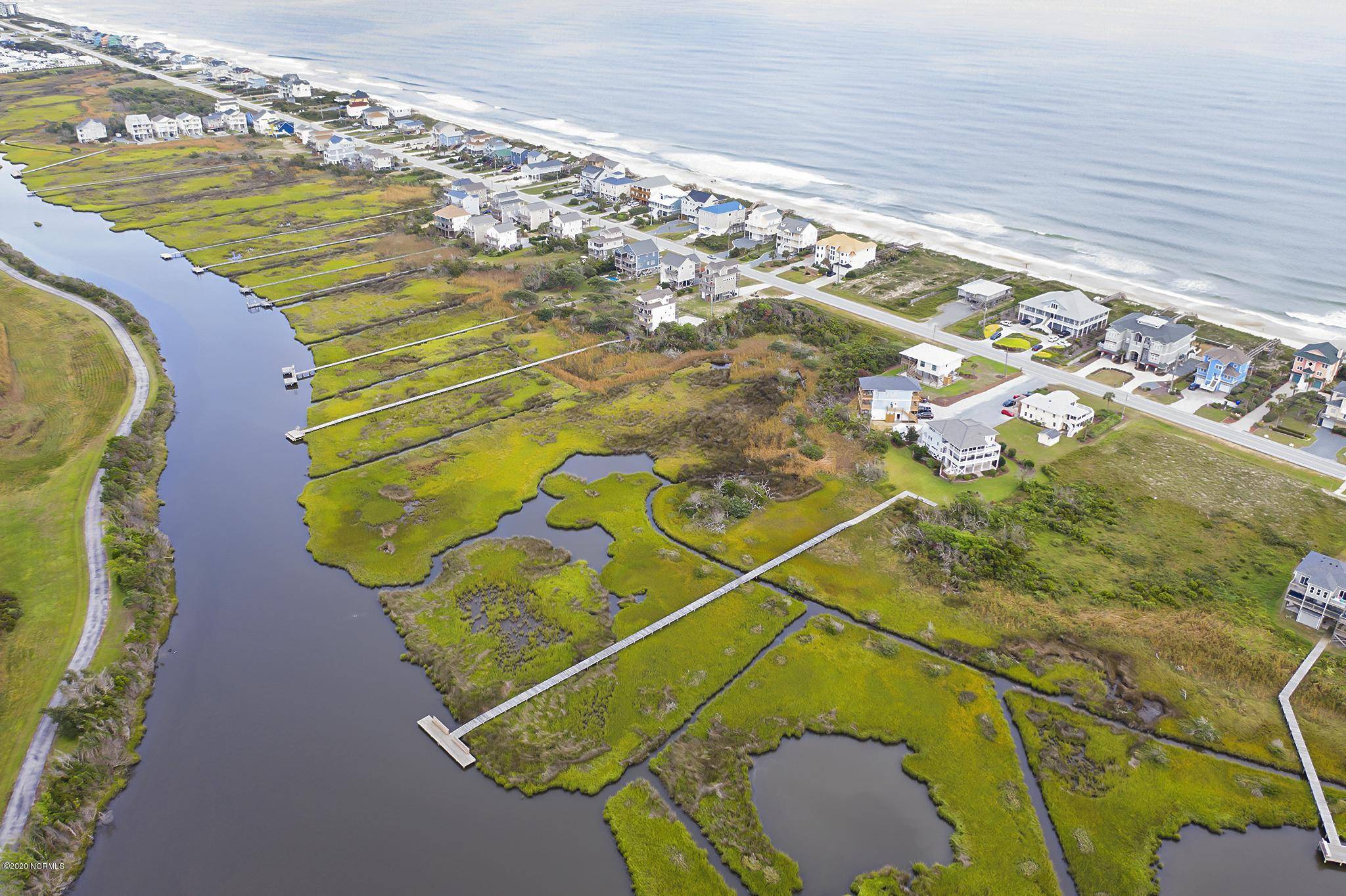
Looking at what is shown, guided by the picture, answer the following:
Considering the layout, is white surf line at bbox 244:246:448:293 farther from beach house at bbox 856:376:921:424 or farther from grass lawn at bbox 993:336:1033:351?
grass lawn at bbox 993:336:1033:351

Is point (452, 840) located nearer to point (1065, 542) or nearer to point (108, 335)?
point (1065, 542)

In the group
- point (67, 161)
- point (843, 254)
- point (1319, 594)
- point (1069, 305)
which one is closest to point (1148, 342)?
point (1069, 305)

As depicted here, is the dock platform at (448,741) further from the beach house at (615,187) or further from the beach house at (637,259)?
A: the beach house at (615,187)

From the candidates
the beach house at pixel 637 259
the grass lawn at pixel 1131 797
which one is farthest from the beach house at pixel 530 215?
the grass lawn at pixel 1131 797

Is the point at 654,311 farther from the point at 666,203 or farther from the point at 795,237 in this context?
the point at 666,203

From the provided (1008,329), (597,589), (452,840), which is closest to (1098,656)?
(597,589)

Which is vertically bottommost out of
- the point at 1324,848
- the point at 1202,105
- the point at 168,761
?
the point at 168,761

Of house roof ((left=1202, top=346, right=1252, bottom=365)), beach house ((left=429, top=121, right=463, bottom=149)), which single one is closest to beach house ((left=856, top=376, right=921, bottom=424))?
house roof ((left=1202, top=346, right=1252, bottom=365))
